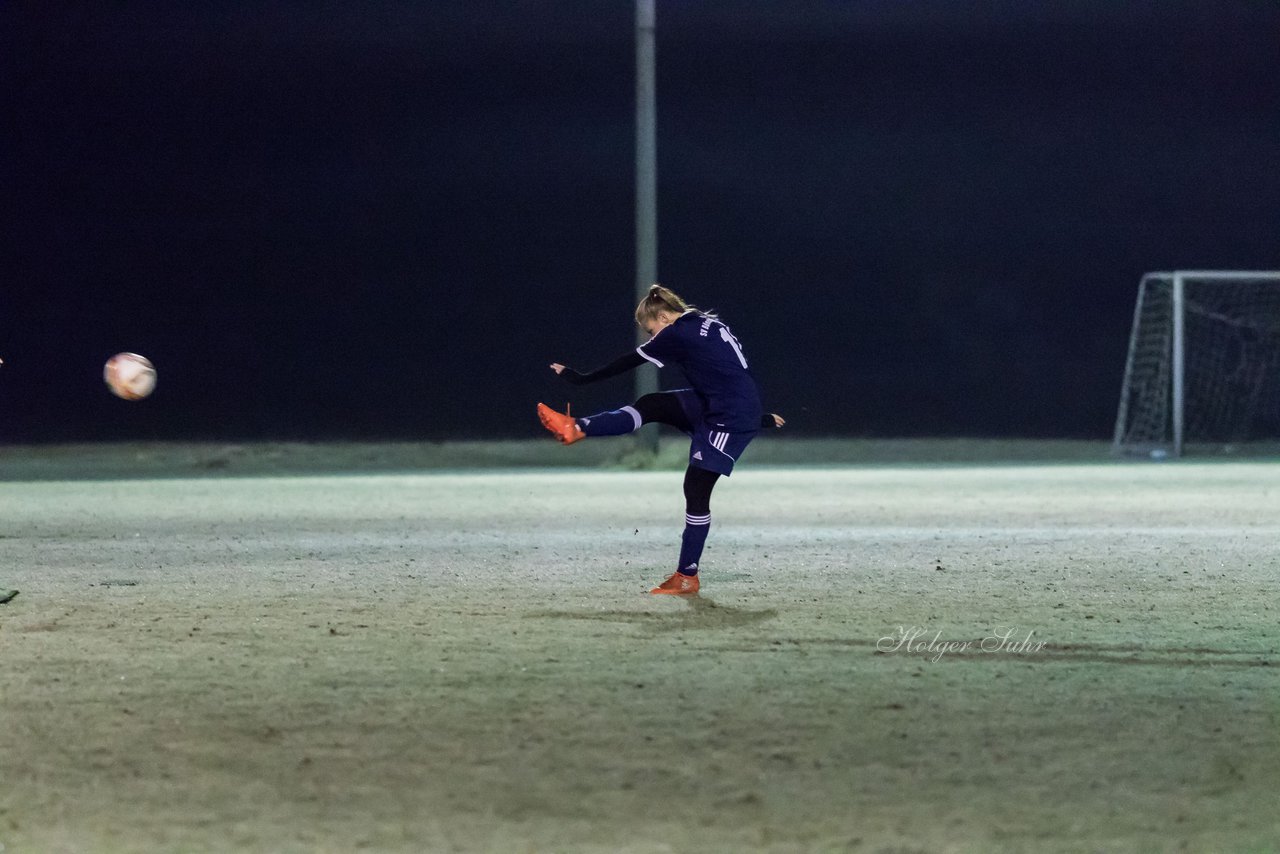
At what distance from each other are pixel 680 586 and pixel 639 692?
3.37m

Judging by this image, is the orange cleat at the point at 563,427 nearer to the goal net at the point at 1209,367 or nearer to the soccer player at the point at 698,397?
the soccer player at the point at 698,397

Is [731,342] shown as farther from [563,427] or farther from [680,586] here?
[680,586]

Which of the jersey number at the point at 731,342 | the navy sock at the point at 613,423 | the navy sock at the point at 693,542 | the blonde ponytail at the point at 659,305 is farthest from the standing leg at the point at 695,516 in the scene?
the blonde ponytail at the point at 659,305

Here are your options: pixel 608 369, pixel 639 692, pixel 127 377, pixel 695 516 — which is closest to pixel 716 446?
pixel 695 516

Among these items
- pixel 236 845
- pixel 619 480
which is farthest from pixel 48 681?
pixel 619 480

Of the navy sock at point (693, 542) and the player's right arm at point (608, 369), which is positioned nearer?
the player's right arm at point (608, 369)

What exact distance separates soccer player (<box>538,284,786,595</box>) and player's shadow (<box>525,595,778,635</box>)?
749 millimetres

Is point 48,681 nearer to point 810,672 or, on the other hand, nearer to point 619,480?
point 810,672

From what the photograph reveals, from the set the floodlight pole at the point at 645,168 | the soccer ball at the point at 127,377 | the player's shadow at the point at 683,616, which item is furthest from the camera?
the floodlight pole at the point at 645,168

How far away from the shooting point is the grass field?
194 inches

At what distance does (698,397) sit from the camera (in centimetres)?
1026

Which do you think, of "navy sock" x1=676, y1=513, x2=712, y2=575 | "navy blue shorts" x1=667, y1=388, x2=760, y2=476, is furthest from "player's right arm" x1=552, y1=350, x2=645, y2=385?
"navy sock" x1=676, y1=513, x2=712, y2=575

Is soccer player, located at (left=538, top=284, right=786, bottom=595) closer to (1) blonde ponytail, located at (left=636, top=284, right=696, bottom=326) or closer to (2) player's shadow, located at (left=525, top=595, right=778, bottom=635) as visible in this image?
(1) blonde ponytail, located at (left=636, top=284, right=696, bottom=326)

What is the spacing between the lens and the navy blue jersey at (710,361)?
10008 mm
